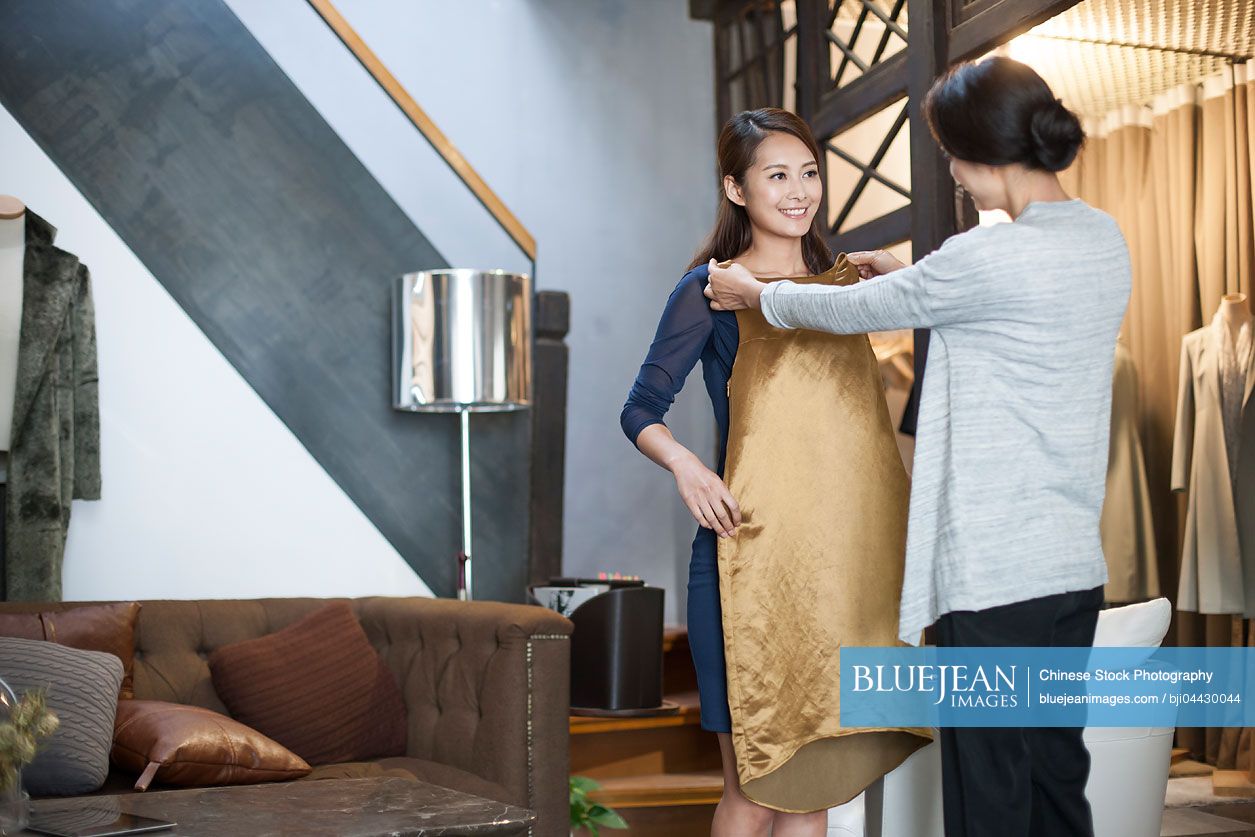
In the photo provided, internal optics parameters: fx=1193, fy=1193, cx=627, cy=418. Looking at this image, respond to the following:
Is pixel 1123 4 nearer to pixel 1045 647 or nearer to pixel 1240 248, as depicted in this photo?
pixel 1240 248

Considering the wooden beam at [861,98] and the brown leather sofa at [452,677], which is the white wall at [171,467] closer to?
the brown leather sofa at [452,677]

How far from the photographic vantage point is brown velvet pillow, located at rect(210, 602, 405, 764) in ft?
8.34

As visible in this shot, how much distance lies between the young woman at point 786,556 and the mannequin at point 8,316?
1893 millimetres

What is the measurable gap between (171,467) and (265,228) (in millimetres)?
755

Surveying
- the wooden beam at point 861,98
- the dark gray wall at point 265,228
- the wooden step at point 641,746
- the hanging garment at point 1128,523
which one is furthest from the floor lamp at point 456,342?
the hanging garment at point 1128,523

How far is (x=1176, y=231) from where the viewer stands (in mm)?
3930

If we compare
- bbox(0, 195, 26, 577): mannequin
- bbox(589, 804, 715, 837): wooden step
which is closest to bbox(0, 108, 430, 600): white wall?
bbox(0, 195, 26, 577): mannequin

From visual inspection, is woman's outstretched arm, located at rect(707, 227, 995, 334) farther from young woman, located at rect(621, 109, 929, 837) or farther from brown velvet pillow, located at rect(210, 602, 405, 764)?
brown velvet pillow, located at rect(210, 602, 405, 764)

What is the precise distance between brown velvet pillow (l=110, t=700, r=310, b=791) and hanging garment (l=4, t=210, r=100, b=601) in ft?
Answer: 2.43

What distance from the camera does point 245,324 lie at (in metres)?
3.38

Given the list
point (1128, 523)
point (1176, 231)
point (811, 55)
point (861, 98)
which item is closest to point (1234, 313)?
point (1176, 231)

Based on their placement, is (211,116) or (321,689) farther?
(211,116)

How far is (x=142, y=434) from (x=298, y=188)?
868mm

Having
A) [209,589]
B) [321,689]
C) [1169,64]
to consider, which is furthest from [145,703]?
[1169,64]
